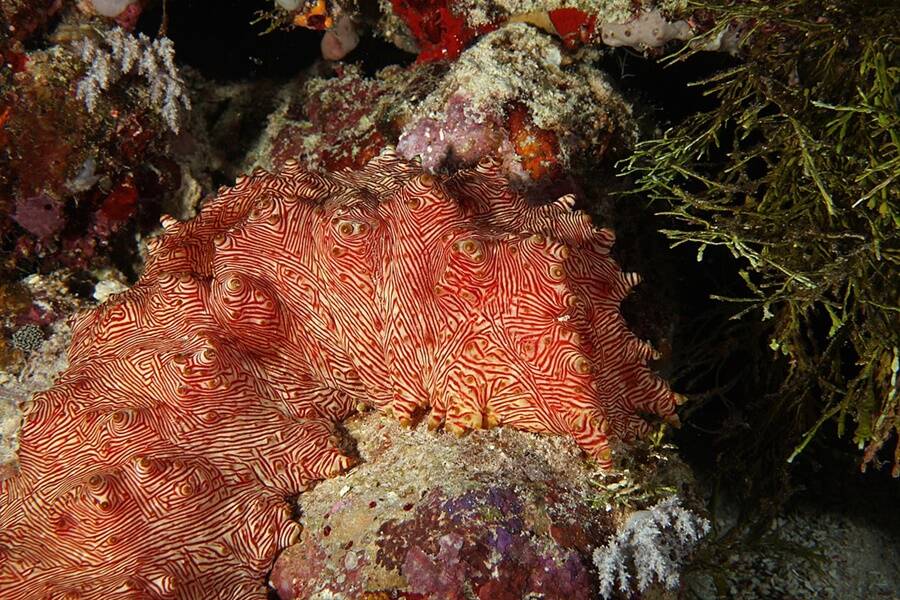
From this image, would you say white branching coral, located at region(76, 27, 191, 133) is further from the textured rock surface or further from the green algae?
the green algae

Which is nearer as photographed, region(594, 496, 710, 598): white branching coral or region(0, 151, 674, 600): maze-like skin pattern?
region(594, 496, 710, 598): white branching coral

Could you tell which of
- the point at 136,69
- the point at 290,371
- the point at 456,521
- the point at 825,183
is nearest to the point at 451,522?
the point at 456,521

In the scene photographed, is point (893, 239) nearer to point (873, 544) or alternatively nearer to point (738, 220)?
point (738, 220)

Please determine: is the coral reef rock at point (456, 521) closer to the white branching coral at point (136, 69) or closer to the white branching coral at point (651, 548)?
the white branching coral at point (651, 548)

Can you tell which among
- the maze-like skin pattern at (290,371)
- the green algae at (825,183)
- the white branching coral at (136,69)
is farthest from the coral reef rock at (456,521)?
the white branching coral at (136,69)

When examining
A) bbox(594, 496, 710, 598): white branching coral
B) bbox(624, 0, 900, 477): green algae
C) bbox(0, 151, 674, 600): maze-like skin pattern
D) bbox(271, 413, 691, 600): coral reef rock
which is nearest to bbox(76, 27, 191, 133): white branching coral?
bbox(0, 151, 674, 600): maze-like skin pattern

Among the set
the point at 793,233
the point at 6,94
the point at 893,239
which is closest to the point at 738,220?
the point at 793,233

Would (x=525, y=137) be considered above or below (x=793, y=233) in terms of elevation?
above
